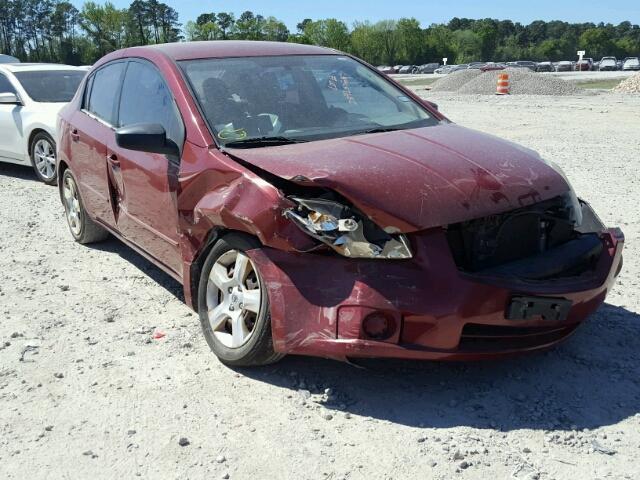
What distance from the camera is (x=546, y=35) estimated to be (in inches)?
6634

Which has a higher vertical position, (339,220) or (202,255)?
(339,220)

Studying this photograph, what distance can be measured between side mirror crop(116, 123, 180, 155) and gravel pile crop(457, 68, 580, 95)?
25432 mm

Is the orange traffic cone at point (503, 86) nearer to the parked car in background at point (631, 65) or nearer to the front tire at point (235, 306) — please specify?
the front tire at point (235, 306)

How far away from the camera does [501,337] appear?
3.44 m

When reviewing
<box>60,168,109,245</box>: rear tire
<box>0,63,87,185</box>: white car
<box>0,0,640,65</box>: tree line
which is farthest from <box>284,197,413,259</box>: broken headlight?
<box>0,0,640,65</box>: tree line

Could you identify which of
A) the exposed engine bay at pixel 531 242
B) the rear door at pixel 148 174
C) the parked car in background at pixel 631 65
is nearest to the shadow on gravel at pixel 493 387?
the exposed engine bay at pixel 531 242

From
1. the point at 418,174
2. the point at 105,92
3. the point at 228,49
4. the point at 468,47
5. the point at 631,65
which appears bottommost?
the point at 468,47

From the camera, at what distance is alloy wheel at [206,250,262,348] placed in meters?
3.64

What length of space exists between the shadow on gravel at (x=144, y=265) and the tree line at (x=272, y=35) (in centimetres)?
10752

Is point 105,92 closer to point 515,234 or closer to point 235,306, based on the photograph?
point 235,306

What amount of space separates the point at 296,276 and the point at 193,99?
148cm

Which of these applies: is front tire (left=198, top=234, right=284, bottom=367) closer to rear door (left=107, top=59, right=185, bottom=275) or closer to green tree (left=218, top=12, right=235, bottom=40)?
rear door (left=107, top=59, right=185, bottom=275)

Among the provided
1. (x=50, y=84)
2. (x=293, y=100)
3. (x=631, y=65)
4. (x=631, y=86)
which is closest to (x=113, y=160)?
(x=293, y=100)

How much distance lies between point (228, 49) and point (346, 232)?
83.7 inches
